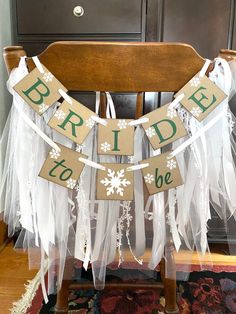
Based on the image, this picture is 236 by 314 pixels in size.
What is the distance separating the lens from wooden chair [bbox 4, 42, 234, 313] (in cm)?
55

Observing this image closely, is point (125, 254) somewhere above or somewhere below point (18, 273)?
above

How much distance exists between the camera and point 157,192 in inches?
24.9

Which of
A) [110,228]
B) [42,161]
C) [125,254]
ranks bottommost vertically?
[125,254]

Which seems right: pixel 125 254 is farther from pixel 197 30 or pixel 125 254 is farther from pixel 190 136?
pixel 197 30

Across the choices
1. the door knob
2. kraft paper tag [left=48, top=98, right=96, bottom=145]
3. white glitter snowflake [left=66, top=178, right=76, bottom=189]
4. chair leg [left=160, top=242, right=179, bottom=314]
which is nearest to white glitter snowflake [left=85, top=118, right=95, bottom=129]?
kraft paper tag [left=48, top=98, right=96, bottom=145]

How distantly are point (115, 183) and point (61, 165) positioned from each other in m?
0.11

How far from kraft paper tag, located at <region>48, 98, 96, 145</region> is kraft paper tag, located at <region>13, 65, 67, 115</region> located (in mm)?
25

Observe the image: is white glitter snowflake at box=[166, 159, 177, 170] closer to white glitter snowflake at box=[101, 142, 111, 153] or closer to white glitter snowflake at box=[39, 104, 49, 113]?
white glitter snowflake at box=[101, 142, 111, 153]

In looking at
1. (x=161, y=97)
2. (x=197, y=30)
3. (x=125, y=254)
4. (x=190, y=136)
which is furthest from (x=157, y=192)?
(x=197, y=30)

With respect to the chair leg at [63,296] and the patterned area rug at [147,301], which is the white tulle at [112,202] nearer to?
the chair leg at [63,296]

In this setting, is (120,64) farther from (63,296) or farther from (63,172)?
(63,296)

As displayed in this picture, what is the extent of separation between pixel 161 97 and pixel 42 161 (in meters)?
0.70

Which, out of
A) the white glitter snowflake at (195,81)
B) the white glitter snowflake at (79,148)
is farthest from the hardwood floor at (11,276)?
the white glitter snowflake at (195,81)

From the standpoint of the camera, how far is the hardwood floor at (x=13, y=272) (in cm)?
105
